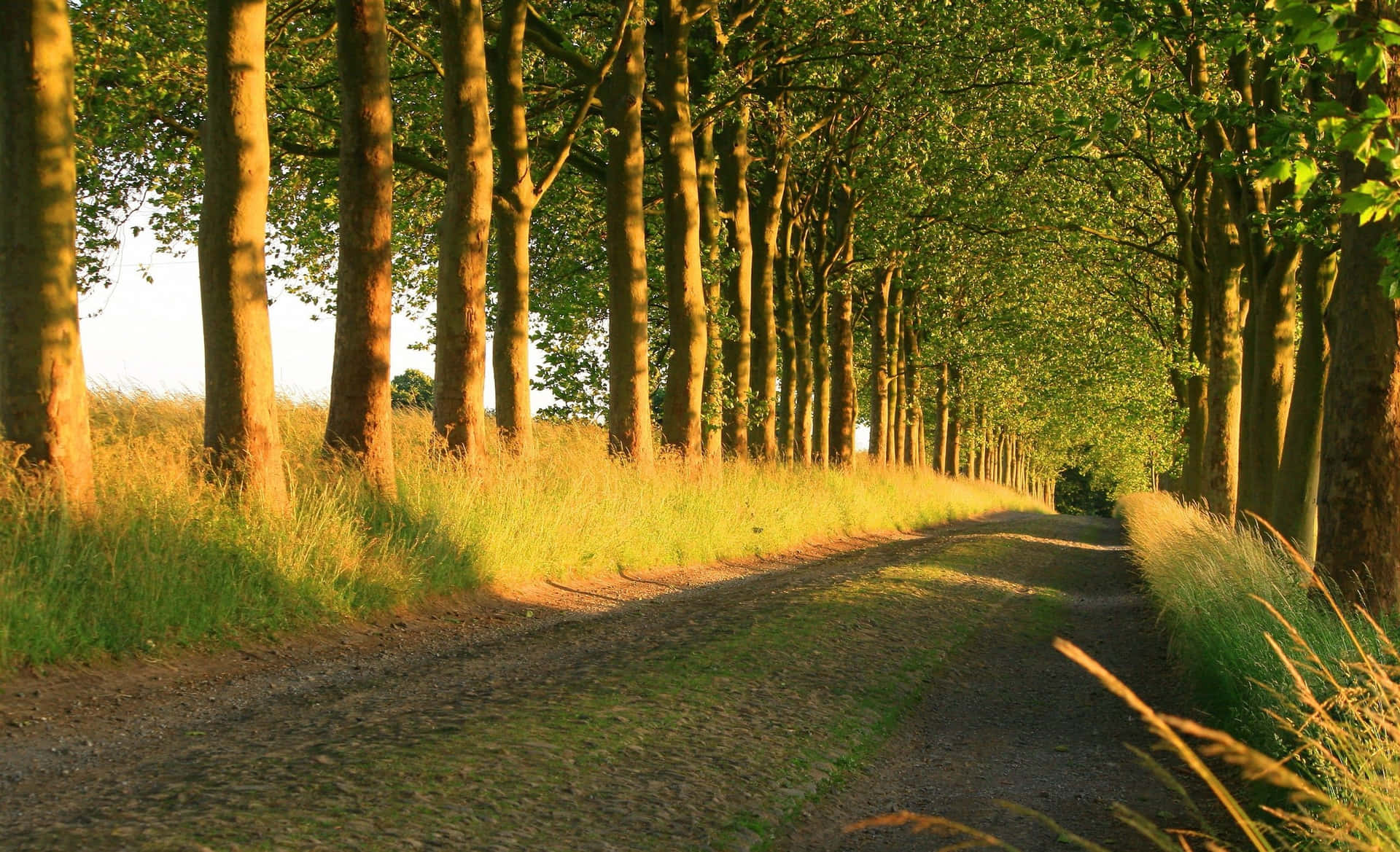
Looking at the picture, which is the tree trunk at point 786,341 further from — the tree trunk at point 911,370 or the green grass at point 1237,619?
the green grass at point 1237,619

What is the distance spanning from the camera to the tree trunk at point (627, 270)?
19.6 meters

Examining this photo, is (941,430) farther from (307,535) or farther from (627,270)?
(307,535)

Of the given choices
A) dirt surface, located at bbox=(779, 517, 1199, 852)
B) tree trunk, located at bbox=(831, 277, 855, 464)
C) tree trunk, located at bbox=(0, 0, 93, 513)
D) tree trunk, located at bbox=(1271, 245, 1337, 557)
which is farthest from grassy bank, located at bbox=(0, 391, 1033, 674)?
tree trunk, located at bbox=(831, 277, 855, 464)

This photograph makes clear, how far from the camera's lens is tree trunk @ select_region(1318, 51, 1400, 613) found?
9.42m

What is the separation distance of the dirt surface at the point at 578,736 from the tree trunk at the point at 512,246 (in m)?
5.99

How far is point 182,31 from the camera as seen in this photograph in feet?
54.8

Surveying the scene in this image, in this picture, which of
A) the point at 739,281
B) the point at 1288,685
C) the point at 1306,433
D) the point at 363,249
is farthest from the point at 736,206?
the point at 1288,685

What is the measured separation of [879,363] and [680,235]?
16628mm

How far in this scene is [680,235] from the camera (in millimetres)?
→ 20984

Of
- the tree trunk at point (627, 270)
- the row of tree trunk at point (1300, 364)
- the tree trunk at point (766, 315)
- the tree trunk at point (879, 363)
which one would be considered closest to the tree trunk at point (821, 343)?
the tree trunk at point (879, 363)

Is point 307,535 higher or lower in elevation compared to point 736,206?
lower

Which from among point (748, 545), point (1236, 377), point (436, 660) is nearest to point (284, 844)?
point (436, 660)

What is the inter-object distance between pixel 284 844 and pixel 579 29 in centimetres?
2140

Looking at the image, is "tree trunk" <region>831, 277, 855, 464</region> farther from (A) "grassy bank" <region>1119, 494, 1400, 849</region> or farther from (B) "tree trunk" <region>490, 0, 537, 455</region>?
A: (A) "grassy bank" <region>1119, 494, 1400, 849</region>
